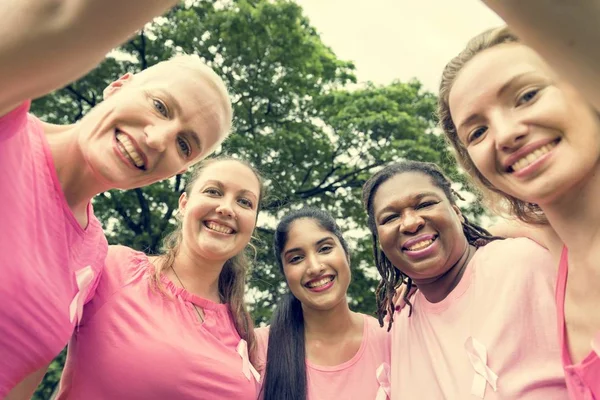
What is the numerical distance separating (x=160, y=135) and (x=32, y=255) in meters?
0.68

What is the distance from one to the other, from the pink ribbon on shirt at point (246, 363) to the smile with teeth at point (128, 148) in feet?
4.22

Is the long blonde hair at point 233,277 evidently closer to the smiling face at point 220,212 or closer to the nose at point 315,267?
the smiling face at point 220,212

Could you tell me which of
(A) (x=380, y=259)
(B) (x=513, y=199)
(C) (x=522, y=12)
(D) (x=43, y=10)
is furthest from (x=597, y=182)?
(A) (x=380, y=259)

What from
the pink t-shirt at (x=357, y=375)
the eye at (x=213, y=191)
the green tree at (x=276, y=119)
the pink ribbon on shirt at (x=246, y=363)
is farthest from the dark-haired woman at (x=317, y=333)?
the green tree at (x=276, y=119)

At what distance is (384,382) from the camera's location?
2.76 meters

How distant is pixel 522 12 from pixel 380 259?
9.18 feet

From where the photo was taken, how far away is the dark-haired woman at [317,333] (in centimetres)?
281

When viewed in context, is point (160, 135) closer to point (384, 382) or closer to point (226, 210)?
point (226, 210)

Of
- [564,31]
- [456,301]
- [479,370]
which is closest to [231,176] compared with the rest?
[456,301]

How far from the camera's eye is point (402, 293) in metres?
3.03

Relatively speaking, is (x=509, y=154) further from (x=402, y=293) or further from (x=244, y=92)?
(x=244, y=92)

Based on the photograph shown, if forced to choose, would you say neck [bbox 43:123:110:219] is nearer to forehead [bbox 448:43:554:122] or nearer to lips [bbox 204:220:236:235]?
lips [bbox 204:220:236:235]

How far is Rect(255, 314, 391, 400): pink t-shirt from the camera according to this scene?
2752 mm

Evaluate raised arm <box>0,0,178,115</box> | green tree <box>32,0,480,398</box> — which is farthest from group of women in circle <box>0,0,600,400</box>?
green tree <box>32,0,480,398</box>
